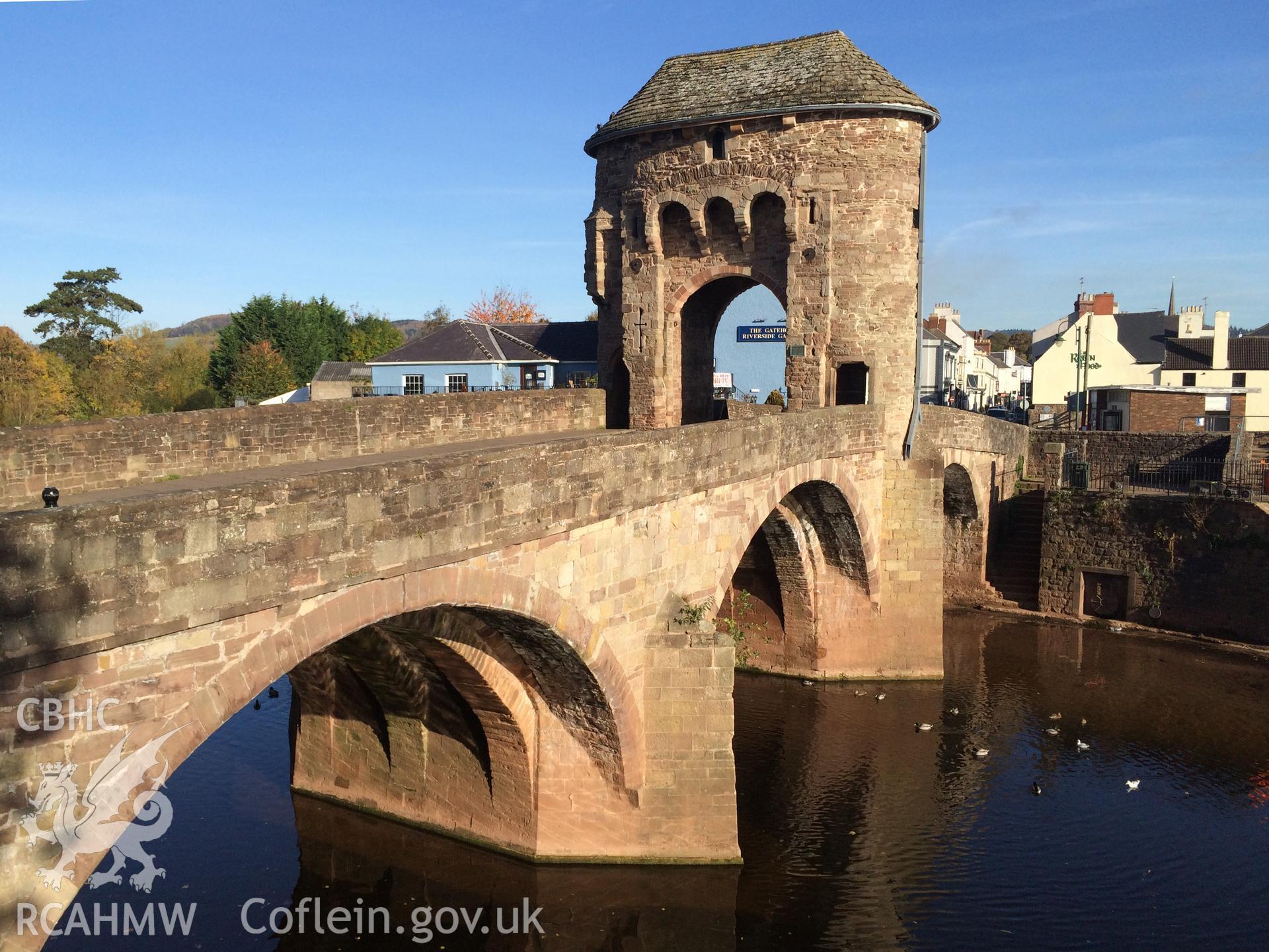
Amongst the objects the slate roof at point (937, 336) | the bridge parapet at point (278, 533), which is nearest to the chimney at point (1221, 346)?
the slate roof at point (937, 336)

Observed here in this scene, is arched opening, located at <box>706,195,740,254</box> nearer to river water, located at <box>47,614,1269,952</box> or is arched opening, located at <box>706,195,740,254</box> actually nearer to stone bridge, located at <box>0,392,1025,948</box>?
stone bridge, located at <box>0,392,1025,948</box>

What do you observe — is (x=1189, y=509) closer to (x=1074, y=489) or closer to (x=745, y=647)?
(x=1074, y=489)

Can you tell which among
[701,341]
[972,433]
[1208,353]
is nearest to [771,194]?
[701,341]

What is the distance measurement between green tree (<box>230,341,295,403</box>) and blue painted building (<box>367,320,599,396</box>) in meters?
10.2

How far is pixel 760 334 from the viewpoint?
147ft

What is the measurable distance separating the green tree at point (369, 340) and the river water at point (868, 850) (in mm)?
42775

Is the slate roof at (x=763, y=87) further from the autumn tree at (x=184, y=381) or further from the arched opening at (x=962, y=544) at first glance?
the autumn tree at (x=184, y=381)

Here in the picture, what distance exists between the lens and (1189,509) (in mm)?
27375

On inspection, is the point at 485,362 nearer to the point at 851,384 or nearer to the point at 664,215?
the point at 664,215

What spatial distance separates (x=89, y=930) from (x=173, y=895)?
1.09 m

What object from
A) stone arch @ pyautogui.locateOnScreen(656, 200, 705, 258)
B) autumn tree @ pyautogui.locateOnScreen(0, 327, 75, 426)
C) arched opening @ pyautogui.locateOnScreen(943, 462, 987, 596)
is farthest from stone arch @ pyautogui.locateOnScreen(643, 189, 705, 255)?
autumn tree @ pyautogui.locateOnScreen(0, 327, 75, 426)

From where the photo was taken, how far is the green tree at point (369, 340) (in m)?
62.3

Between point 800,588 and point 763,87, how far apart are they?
10.6 meters

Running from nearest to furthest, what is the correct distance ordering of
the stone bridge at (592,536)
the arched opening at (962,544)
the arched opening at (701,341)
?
the stone bridge at (592,536) < the arched opening at (701,341) < the arched opening at (962,544)
